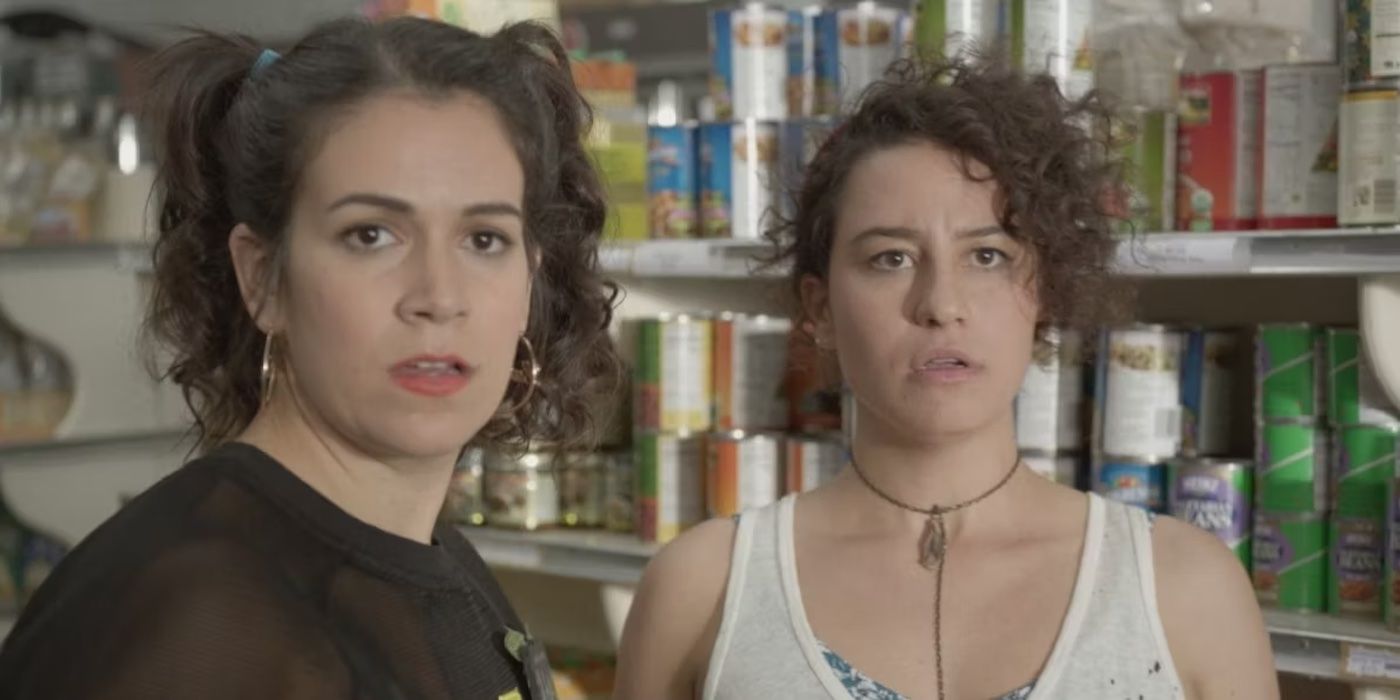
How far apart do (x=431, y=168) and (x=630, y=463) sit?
6.21 ft

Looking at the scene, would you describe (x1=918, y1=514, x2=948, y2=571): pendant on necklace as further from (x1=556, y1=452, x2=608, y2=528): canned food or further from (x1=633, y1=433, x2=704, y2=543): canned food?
(x1=556, y1=452, x2=608, y2=528): canned food

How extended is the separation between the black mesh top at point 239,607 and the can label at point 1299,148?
140 centimetres

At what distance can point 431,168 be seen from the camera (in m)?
1.47

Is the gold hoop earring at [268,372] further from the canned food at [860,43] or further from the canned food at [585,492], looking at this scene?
the canned food at [585,492]

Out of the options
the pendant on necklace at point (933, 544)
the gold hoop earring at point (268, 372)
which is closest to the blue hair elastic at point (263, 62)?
the gold hoop earring at point (268, 372)

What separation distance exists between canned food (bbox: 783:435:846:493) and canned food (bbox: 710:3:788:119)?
56 cm

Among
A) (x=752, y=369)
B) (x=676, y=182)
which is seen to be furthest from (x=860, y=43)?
(x=752, y=369)

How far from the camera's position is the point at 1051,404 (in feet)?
8.92

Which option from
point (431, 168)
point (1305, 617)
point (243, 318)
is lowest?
point (1305, 617)

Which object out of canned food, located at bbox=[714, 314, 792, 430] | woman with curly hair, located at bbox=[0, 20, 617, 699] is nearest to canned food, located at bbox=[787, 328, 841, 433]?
canned food, located at bbox=[714, 314, 792, 430]

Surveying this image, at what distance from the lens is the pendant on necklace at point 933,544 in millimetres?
2088

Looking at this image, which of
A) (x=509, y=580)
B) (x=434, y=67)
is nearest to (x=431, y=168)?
A: (x=434, y=67)

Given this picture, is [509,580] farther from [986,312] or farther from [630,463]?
[986,312]

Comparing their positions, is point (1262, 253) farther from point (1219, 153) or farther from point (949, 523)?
point (949, 523)
